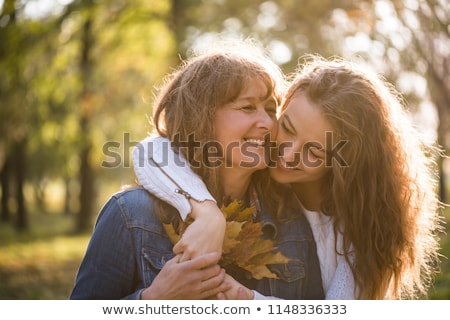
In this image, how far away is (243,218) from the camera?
2.67 metres

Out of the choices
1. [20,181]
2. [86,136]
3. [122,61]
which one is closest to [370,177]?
[86,136]

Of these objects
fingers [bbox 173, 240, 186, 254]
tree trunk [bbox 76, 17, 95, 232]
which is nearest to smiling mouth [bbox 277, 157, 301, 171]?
fingers [bbox 173, 240, 186, 254]

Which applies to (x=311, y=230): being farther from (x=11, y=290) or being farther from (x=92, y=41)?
(x=92, y=41)

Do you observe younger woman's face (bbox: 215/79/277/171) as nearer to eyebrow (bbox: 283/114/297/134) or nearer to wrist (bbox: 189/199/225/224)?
eyebrow (bbox: 283/114/297/134)

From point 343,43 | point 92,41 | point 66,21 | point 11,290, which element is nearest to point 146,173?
point 343,43

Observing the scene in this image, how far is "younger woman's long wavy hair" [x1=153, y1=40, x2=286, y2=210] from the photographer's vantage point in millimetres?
2615

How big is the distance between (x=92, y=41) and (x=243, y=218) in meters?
8.26

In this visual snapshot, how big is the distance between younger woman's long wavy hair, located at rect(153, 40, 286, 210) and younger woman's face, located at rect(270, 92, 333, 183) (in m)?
0.17

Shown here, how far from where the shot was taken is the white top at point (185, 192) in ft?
8.16

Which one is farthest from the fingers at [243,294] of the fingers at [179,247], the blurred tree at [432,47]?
the blurred tree at [432,47]

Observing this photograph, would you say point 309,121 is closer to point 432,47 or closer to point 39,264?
point 432,47

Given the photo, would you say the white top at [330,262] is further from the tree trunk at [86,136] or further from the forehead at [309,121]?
the tree trunk at [86,136]

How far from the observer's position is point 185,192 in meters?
2.46

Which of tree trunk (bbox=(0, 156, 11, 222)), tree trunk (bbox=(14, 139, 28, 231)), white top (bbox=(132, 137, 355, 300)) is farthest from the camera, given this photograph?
tree trunk (bbox=(0, 156, 11, 222))
